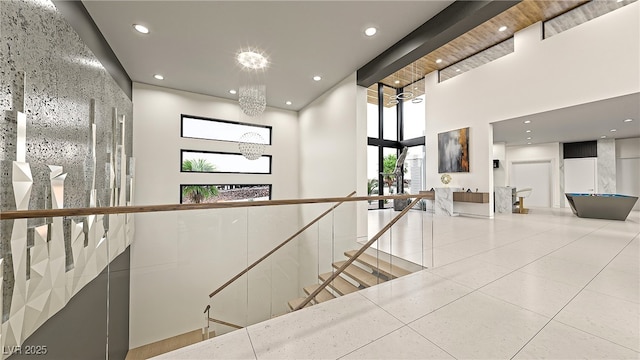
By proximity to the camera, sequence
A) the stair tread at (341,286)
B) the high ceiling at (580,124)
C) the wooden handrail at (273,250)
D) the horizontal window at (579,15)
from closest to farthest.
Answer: the wooden handrail at (273,250) → the stair tread at (341,286) → the horizontal window at (579,15) → the high ceiling at (580,124)

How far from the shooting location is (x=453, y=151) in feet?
23.0

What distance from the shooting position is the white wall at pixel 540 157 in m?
9.08

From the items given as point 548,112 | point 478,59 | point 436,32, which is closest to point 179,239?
point 436,32

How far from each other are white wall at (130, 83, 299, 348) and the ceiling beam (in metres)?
3.21

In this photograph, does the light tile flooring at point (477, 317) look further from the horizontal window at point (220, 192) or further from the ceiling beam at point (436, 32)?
the horizontal window at point (220, 192)

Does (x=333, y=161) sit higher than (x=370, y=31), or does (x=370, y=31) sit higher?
(x=370, y=31)

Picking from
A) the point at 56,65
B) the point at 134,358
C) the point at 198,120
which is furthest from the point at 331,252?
the point at 198,120

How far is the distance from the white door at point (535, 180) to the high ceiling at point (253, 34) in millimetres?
9968

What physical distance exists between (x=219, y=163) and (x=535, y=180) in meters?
12.7

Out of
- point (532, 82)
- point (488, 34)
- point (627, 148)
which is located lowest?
point (627, 148)

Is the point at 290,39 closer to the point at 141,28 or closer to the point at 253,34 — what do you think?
the point at 253,34

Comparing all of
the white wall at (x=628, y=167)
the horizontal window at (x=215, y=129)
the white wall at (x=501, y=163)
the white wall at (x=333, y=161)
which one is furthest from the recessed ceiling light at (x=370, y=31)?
the white wall at (x=628, y=167)

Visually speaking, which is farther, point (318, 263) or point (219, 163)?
point (219, 163)

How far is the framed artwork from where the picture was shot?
22.1 feet
